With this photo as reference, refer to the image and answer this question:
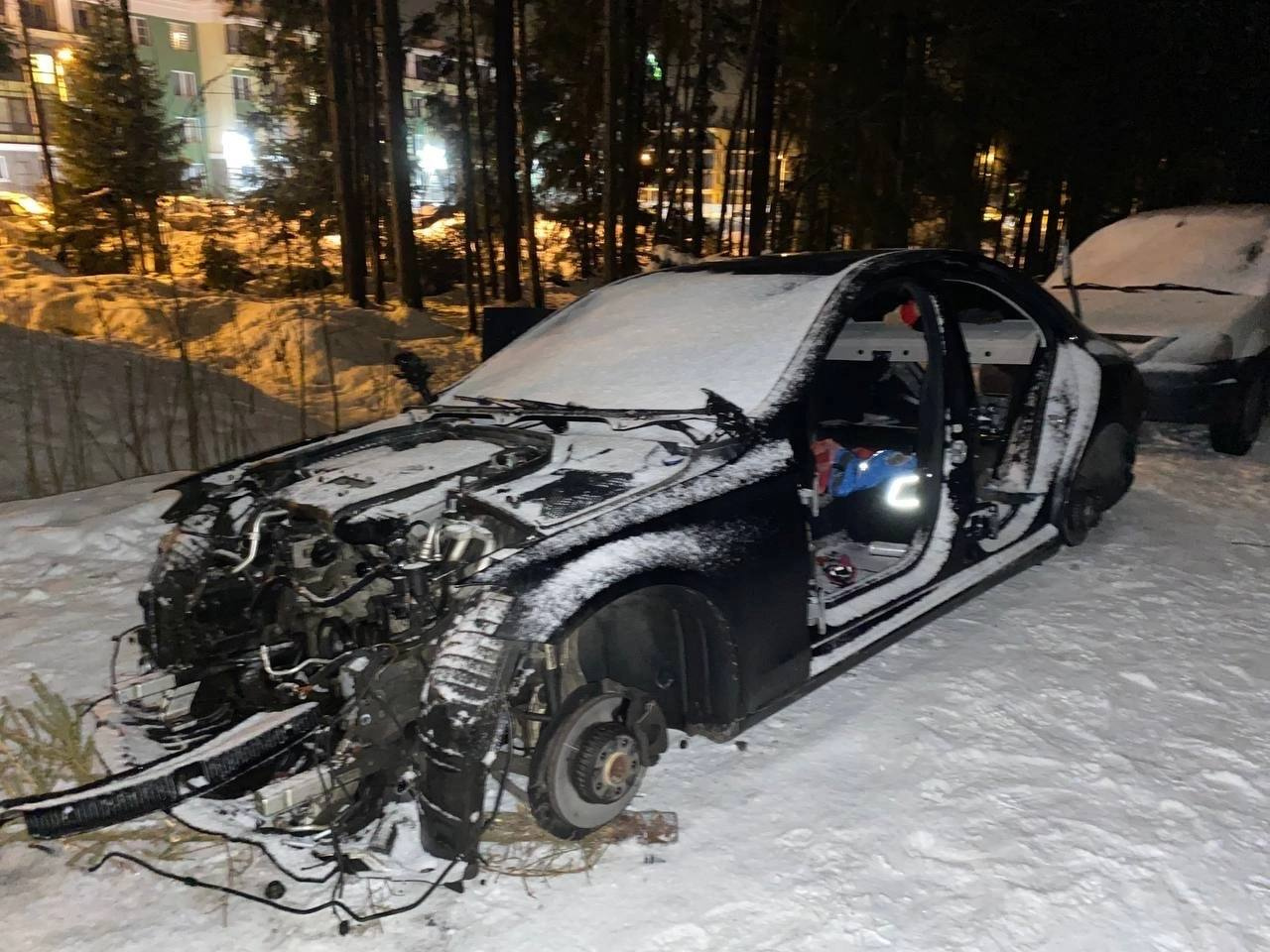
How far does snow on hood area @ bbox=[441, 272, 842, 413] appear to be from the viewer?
316 cm

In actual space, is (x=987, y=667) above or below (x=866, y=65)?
below

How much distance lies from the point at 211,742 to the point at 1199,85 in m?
17.3

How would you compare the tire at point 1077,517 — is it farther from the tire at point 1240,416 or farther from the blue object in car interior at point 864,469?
the tire at point 1240,416

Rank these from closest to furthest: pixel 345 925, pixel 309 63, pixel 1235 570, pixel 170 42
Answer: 1. pixel 345 925
2. pixel 1235 570
3. pixel 309 63
4. pixel 170 42

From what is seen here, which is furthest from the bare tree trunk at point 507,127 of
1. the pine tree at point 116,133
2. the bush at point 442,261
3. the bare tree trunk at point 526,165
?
the pine tree at point 116,133

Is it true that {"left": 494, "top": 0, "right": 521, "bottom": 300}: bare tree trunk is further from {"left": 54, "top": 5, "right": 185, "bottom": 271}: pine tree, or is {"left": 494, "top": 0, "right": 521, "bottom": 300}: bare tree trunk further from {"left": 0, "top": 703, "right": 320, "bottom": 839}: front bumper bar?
{"left": 0, "top": 703, "right": 320, "bottom": 839}: front bumper bar

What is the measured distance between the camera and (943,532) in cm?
356

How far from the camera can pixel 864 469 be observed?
3.89m

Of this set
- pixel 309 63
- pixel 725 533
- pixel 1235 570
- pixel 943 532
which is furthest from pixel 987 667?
pixel 309 63

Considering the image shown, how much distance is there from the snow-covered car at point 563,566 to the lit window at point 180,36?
46051 mm

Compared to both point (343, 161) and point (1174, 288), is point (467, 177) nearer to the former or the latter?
point (343, 161)

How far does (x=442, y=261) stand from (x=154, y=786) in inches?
880

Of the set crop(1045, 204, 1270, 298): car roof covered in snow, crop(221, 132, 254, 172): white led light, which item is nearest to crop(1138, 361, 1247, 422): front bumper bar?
crop(1045, 204, 1270, 298): car roof covered in snow

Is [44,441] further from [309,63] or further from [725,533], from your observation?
[309,63]
